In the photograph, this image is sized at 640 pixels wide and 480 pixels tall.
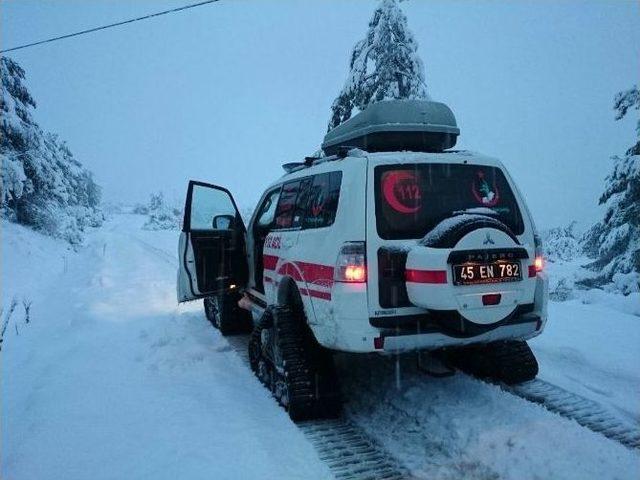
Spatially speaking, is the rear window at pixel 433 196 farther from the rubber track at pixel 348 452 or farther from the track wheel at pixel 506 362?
the rubber track at pixel 348 452

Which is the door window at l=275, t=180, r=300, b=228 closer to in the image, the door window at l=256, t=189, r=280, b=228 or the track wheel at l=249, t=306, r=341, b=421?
the door window at l=256, t=189, r=280, b=228

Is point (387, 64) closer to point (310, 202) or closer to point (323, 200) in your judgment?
point (310, 202)

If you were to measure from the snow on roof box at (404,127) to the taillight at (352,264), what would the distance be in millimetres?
1486

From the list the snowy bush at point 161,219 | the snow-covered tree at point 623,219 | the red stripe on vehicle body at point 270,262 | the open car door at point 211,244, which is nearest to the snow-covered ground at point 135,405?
the open car door at point 211,244

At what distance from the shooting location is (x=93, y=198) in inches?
2601

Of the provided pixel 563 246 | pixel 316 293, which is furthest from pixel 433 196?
pixel 563 246

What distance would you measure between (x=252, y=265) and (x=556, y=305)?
518 cm

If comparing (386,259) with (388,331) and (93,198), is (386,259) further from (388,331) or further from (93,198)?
(93,198)

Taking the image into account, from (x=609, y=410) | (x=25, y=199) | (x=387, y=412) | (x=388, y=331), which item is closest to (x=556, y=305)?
(x=609, y=410)

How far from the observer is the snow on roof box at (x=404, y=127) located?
14.7 ft

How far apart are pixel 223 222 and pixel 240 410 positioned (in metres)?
3.04

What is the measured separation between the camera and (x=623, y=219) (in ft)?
37.3

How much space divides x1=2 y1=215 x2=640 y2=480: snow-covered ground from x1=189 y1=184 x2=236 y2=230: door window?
1.66m

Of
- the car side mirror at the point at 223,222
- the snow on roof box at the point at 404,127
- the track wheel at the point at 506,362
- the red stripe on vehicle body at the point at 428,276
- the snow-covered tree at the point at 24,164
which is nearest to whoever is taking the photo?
the red stripe on vehicle body at the point at 428,276
